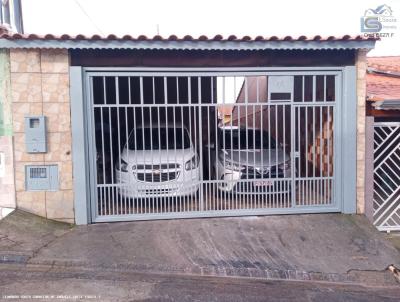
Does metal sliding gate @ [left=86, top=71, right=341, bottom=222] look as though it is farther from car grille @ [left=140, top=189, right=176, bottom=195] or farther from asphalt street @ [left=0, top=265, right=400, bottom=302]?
asphalt street @ [left=0, top=265, right=400, bottom=302]

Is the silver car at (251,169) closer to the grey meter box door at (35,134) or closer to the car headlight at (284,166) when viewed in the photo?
the car headlight at (284,166)

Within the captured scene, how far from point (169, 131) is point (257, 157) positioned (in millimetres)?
1743

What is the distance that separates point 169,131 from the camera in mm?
7000

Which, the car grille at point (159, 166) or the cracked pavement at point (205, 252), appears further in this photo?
the car grille at point (159, 166)

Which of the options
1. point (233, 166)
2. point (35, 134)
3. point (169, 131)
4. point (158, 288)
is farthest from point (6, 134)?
point (233, 166)

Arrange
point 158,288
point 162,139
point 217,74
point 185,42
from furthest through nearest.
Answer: point 162,139, point 217,74, point 185,42, point 158,288

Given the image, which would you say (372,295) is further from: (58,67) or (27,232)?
(58,67)

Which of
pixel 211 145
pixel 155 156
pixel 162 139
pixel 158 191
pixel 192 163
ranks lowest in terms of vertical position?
pixel 158 191

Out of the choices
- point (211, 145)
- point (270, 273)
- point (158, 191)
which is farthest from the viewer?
point (211, 145)

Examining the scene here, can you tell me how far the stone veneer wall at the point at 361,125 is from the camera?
6.29m

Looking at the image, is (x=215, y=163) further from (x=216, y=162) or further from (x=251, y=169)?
(x=251, y=169)

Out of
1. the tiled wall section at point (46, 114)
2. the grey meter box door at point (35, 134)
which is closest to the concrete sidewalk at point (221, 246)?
the tiled wall section at point (46, 114)

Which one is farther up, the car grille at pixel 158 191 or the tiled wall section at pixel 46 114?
the tiled wall section at pixel 46 114

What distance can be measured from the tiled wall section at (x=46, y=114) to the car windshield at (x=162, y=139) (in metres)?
1.28
